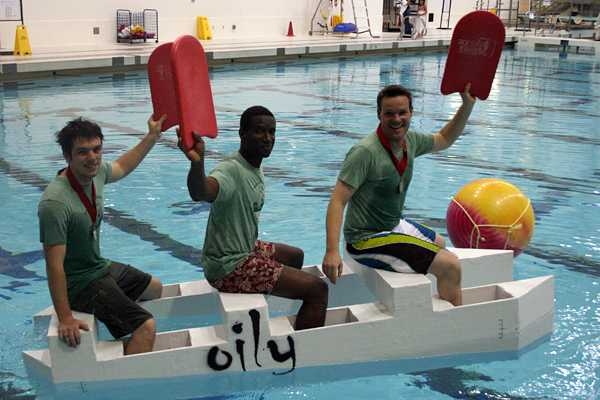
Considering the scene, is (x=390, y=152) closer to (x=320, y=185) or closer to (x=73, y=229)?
(x=73, y=229)

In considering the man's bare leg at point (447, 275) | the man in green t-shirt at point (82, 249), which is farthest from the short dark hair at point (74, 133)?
the man's bare leg at point (447, 275)

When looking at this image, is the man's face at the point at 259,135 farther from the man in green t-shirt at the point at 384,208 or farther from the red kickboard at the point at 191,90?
the man in green t-shirt at the point at 384,208

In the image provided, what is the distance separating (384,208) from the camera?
414 centimetres

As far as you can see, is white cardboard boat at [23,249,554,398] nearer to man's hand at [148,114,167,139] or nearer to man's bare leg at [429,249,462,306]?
man's bare leg at [429,249,462,306]

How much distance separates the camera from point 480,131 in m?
10.6

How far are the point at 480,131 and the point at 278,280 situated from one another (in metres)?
7.32

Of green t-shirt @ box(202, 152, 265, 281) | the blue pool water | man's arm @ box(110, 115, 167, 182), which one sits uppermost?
man's arm @ box(110, 115, 167, 182)

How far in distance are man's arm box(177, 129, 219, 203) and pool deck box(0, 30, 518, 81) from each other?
11.9 meters

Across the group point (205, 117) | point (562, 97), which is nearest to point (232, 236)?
point (205, 117)

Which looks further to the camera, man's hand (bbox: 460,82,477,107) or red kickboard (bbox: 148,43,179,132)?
man's hand (bbox: 460,82,477,107)

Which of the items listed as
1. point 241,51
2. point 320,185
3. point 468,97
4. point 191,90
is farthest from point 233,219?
point 241,51

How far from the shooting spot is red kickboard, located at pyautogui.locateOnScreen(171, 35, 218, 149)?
11.3 feet

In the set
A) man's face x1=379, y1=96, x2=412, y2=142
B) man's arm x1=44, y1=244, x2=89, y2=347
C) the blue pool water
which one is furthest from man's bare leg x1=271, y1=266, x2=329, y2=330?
man's arm x1=44, y1=244, x2=89, y2=347

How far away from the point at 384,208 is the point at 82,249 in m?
1.54
